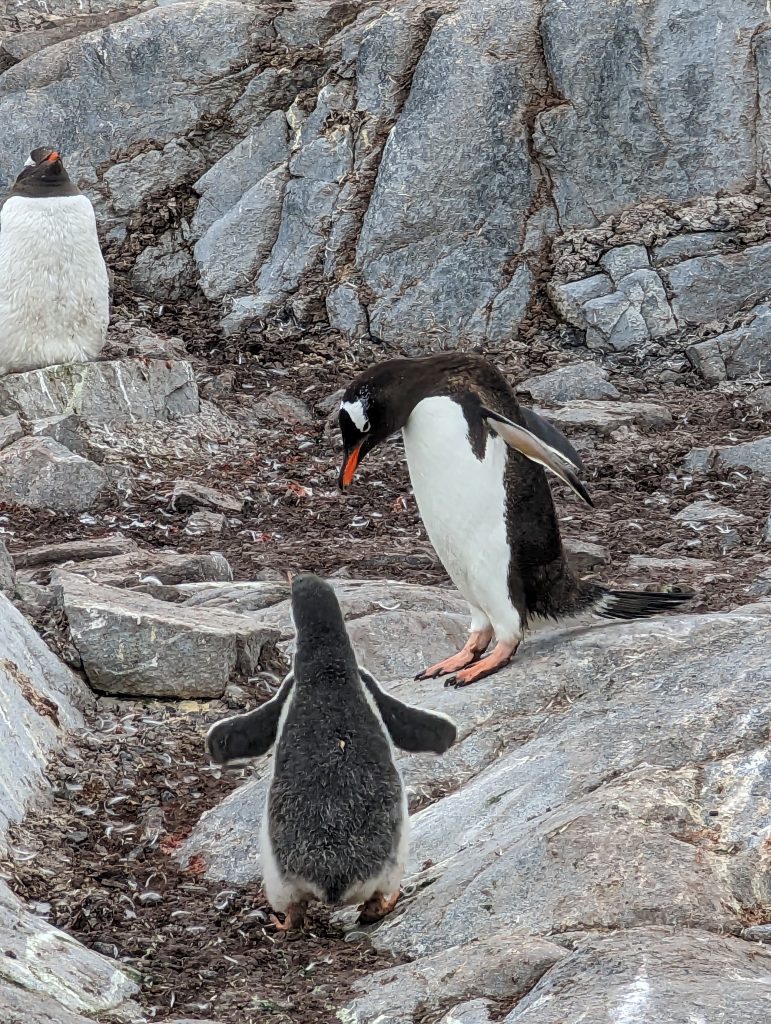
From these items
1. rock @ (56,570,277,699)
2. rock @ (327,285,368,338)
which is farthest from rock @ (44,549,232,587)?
rock @ (327,285,368,338)

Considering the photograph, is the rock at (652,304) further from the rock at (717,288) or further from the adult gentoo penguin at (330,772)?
the adult gentoo penguin at (330,772)

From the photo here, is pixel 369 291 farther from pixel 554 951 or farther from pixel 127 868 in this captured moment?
pixel 554 951

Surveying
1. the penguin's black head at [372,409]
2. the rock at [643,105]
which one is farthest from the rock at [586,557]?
the rock at [643,105]

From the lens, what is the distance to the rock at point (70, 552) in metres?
7.36

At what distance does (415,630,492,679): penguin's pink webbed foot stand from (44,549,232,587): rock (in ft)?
6.59

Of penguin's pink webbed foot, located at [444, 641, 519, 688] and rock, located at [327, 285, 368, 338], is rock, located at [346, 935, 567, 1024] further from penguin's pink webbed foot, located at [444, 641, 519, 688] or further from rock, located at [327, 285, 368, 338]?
rock, located at [327, 285, 368, 338]

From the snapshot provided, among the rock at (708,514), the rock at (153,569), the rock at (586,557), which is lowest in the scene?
the rock at (708,514)

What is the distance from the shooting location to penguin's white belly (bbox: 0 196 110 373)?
9430mm

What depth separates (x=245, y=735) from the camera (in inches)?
150

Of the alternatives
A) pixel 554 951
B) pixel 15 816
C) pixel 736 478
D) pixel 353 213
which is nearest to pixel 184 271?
pixel 353 213

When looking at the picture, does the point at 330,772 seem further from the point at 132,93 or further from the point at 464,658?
the point at 132,93

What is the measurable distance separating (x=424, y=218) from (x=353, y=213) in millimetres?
674

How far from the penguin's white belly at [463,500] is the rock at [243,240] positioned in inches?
293

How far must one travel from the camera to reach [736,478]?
30.0 feet
